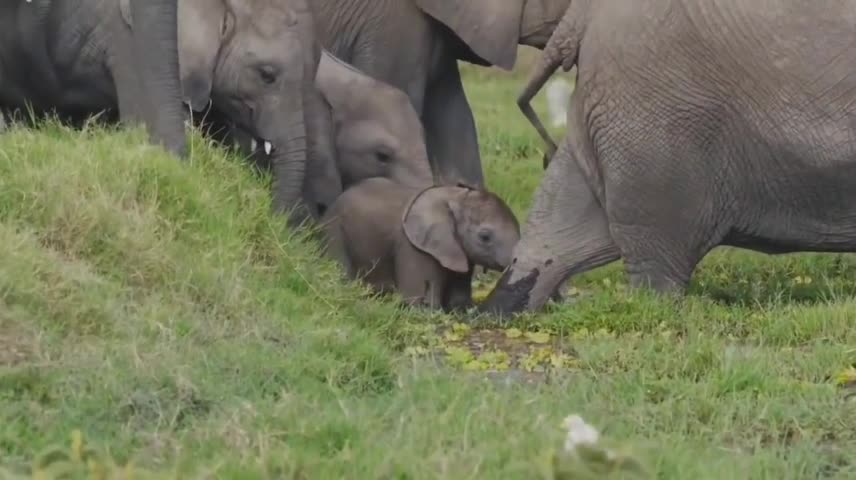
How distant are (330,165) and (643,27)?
5.56 ft

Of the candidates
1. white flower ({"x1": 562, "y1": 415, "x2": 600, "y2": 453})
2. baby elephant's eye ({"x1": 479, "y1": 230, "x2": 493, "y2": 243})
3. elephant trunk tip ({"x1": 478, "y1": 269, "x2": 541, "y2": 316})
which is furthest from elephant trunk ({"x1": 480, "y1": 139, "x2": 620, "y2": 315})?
white flower ({"x1": 562, "y1": 415, "x2": 600, "y2": 453})

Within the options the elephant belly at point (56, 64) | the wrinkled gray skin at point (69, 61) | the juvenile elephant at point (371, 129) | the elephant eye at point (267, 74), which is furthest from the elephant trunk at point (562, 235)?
the elephant belly at point (56, 64)

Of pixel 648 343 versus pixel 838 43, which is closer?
pixel 648 343

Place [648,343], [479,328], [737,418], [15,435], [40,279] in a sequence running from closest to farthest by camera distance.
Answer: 1. [15,435]
2. [737,418]
3. [40,279]
4. [648,343]
5. [479,328]

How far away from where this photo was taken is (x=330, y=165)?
8.45 metres

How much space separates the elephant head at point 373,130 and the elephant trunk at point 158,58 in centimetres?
136

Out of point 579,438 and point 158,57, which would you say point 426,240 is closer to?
point 158,57

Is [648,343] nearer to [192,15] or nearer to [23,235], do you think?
[23,235]

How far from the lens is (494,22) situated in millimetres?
9336

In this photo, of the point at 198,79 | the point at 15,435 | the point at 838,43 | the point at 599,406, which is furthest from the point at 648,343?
the point at 198,79

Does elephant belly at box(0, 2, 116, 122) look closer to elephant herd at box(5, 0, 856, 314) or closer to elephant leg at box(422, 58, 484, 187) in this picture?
elephant herd at box(5, 0, 856, 314)

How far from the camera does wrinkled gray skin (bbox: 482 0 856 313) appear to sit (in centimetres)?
716

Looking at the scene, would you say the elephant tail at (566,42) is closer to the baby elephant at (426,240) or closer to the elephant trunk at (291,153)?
the baby elephant at (426,240)

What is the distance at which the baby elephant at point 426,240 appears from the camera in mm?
7785
